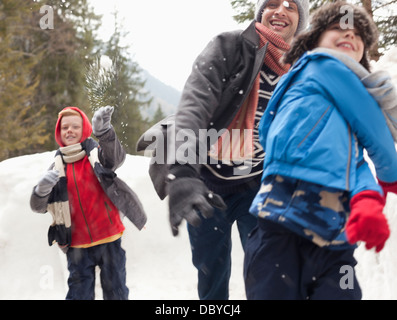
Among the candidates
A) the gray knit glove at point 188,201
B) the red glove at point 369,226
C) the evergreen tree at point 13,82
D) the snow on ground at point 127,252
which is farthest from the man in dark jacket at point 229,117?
the evergreen tree at point 13,82

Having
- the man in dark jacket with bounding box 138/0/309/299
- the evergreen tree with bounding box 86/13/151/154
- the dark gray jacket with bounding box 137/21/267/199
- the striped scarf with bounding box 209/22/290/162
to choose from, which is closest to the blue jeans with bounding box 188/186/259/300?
the man in dark jacket with bounding box 138/0/309/299

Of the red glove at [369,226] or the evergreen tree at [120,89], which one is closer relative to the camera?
the red glove at [369,226]

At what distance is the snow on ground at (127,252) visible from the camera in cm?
569

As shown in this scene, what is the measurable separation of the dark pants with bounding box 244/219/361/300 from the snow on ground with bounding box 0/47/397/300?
12.6 ft

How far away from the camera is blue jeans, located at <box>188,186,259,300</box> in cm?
254

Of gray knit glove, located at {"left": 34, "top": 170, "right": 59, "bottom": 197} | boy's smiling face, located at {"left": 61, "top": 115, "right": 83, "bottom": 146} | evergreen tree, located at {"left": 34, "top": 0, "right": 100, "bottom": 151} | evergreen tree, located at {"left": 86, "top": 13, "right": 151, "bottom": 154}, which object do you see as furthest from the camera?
evergreen tree, located at {"left": 34, "top": 0, "right": 100, "bottom": 151}

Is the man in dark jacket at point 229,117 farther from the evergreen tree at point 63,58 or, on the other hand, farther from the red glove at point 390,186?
the evergreen tree at point 63,58

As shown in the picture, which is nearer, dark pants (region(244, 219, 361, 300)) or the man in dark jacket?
dark pants (region(244, 219, 361, 300))

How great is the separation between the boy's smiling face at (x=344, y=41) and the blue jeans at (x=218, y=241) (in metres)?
0.93

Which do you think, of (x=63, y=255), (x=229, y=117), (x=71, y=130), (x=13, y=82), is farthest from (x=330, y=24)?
(x=13, y=82)

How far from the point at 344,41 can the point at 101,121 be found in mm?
2321

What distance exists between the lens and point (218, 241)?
2.58 meters

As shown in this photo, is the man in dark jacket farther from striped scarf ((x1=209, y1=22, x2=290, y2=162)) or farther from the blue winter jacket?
the blue winter jacket

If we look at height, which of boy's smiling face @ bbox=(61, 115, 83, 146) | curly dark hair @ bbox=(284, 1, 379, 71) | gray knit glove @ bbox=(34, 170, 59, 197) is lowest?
gray knit glove @ bbox=(34, 170, 59, 197)
